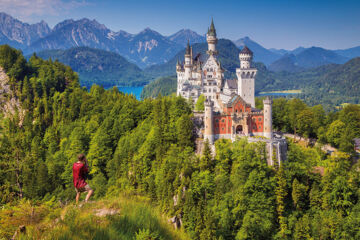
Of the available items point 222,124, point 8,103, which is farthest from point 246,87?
point 8,103

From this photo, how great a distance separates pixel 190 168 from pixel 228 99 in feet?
63.2

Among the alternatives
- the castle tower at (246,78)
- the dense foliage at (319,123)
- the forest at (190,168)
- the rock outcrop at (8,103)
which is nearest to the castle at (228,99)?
the castle tower at (246,78)

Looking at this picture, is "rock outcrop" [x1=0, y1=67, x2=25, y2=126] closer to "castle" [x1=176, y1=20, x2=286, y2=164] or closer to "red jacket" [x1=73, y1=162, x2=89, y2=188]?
"castle" [x1=176, y1=20, x2=286, y2=164]

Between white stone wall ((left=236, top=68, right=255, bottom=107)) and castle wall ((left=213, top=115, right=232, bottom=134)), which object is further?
white stone wall ((left=236, top=68, right=255, bottom=107))

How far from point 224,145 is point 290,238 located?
16268 mm

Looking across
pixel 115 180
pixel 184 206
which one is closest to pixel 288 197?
pixel 184 206

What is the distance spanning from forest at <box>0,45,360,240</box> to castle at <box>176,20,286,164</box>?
2813 mm

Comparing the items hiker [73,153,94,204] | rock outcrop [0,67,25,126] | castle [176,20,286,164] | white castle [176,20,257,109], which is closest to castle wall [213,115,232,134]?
castle [176,20,286,164]

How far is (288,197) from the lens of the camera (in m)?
46.8

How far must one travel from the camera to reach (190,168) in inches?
1929

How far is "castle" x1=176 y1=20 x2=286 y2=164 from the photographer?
2047 inches

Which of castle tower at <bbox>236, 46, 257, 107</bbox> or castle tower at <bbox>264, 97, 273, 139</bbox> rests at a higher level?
castle tower at <bbox>236, 46, 257, 107</bbox>

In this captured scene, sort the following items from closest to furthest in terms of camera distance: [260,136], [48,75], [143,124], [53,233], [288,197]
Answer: [53,233] < [288,197] < [260,136] < [143,124] < [48,75]

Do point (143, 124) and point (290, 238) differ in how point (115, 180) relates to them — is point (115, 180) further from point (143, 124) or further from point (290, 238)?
point (290, 238)
